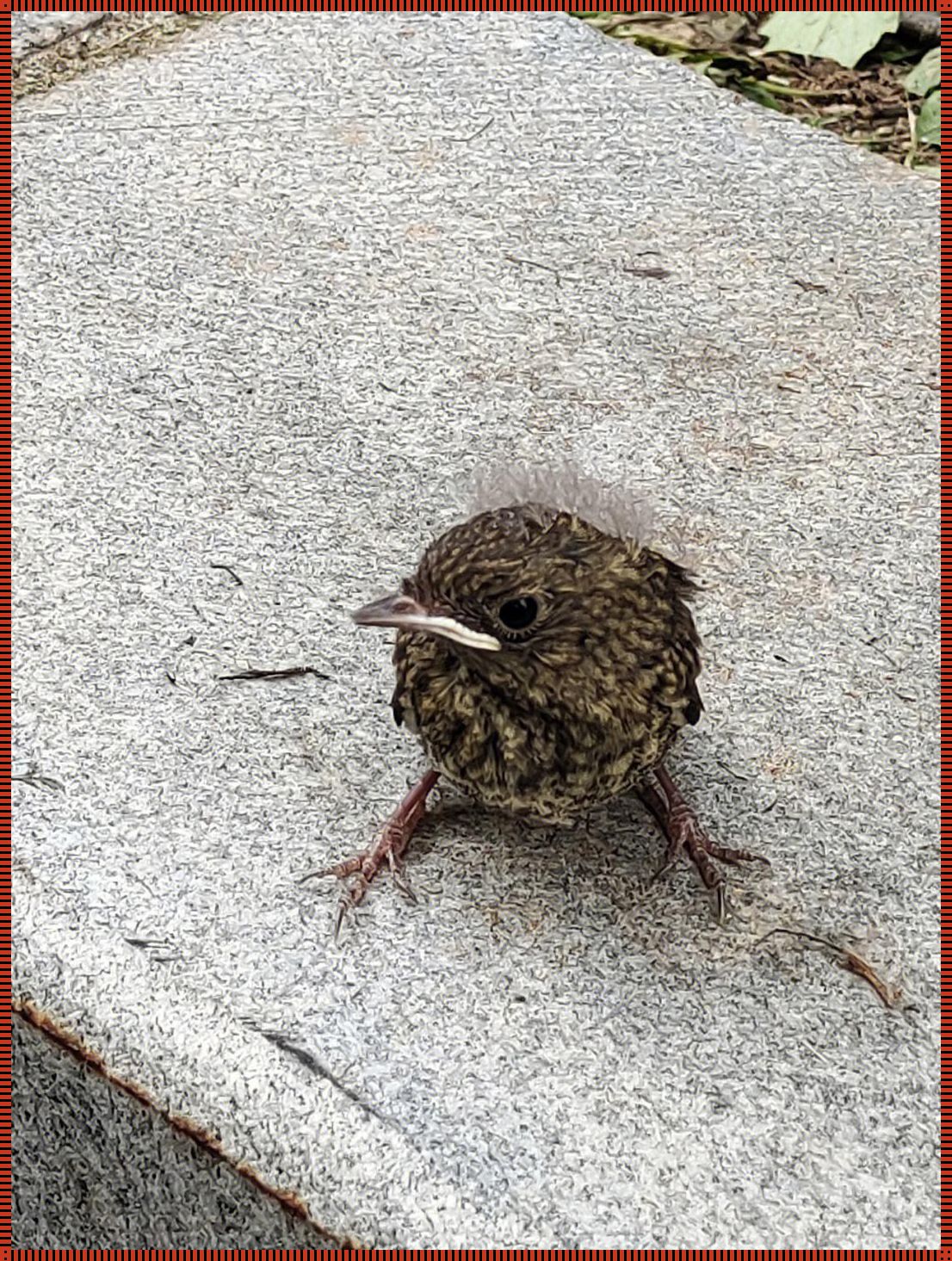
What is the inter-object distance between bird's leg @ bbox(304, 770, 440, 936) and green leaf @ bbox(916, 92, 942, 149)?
2533mm

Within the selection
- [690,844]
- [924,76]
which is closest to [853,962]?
[690,844]

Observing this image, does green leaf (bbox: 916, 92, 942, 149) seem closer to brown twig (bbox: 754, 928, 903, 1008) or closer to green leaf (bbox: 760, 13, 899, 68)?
green leaf (bbox: 760, 13, 899, 68)

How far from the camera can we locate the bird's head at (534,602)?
7.29ft

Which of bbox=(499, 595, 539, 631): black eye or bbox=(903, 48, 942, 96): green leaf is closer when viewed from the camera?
bbox=(499, 595, 539, 631): black eye

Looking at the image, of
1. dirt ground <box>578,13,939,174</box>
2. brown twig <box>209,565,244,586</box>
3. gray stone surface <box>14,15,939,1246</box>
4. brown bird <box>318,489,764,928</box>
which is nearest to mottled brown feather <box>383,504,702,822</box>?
brown bird <box>318,489,764,928</box>

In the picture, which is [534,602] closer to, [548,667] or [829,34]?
[548,667]

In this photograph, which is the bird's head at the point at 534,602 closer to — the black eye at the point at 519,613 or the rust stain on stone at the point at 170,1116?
the black eye at the point at 519,613

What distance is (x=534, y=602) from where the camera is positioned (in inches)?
88.5

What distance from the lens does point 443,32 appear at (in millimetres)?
4465

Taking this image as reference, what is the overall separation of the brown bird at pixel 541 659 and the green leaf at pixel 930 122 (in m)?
2.35

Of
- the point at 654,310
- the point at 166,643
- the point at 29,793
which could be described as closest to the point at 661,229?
the point at 654,310

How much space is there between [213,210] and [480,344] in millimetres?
725

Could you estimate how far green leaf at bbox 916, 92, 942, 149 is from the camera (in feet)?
14.6

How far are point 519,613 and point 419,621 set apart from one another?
0.12 meters
